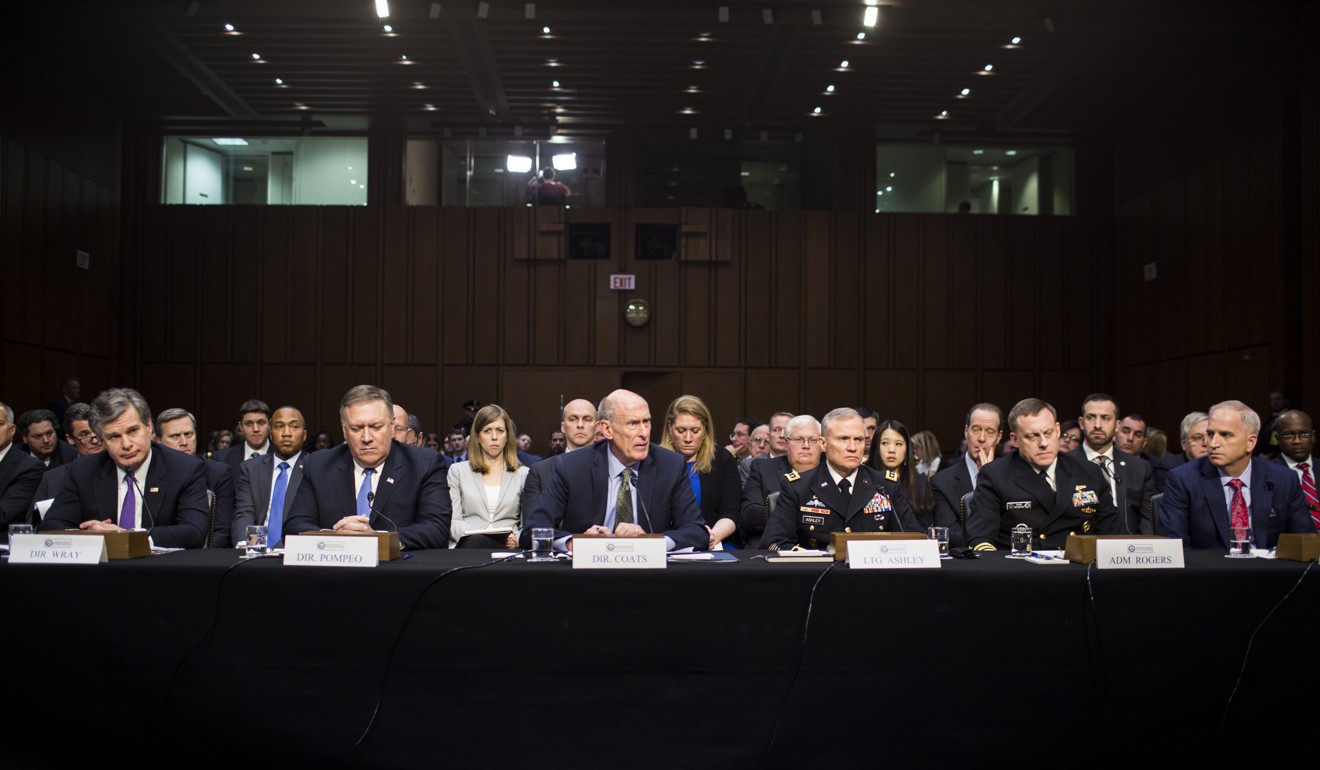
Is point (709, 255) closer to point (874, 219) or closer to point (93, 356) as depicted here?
point (874, 219)

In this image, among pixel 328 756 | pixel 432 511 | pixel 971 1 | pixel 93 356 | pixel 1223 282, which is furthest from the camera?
pixel 93 356

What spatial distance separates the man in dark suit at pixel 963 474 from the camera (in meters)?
4.91

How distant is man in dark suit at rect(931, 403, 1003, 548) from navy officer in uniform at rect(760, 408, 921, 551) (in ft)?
3.08

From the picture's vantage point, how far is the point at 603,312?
13125 millimetres

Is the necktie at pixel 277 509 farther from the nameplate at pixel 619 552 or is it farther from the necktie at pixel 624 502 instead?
the nameplate at pixel 619 552

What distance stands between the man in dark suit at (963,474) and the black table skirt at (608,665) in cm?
184

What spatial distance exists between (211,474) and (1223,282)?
10.4m

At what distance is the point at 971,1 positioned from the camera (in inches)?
369

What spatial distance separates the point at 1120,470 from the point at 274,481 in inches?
169

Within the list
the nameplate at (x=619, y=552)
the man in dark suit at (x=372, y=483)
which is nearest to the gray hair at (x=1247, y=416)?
the nameplate at (x=619, y=552)

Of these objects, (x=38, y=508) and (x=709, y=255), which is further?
(x=709, y=255)

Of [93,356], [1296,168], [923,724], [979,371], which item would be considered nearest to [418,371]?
[93,356]

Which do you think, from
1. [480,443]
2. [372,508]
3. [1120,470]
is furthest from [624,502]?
[1120,470]

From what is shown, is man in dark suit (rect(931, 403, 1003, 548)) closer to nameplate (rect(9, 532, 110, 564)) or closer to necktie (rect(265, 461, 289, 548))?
necktie (rect(265, 461, 289, 548))
